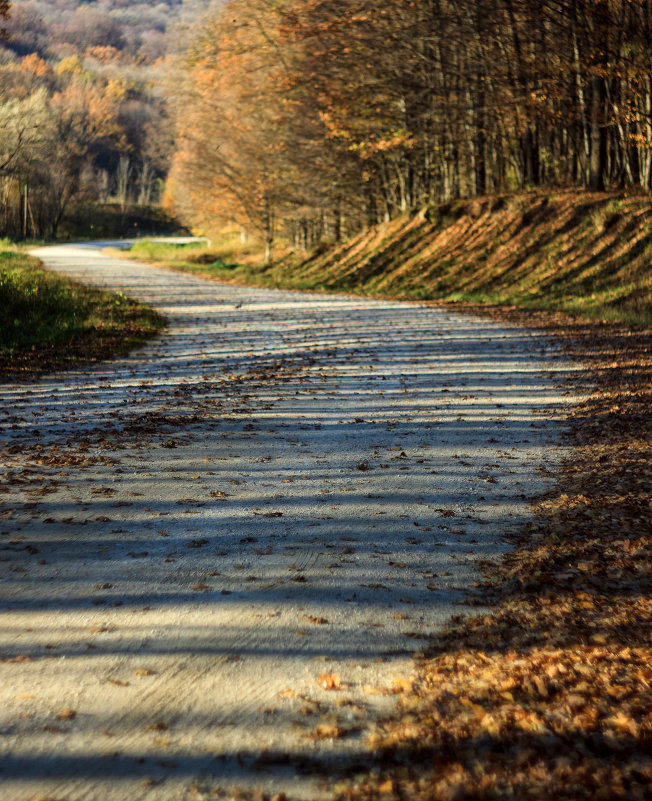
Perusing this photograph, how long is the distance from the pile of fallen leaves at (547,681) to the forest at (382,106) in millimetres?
14695

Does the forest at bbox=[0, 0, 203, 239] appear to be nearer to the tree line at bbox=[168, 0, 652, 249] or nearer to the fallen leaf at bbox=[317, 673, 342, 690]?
the tree line at bbox=[168, 0, 652, 249]

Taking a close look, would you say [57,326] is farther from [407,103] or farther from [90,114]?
[90,114]

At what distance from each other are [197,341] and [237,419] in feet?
24.6

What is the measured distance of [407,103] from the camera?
28375 millimetres

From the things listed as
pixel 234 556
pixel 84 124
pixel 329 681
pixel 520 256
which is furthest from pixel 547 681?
pixel 84 124

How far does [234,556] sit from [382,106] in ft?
87.7

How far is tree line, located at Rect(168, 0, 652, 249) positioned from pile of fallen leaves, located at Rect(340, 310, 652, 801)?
16.8 metres

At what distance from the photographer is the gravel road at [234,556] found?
10.3 ft

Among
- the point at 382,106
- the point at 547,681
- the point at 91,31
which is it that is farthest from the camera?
the point at 91,31

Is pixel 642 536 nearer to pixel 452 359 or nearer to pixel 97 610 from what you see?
pixel 97 610

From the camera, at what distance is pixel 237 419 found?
29.6ft

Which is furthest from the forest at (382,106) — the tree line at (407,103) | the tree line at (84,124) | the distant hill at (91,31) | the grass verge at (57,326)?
the distant hill at (91,31)

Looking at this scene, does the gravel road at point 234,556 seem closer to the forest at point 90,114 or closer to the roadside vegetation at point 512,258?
the roadside vegetation at point 512,258

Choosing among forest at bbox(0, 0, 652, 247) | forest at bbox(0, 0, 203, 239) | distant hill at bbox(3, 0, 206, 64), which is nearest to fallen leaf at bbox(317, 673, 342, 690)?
forest at bbox(0, 0, 652, 247)
